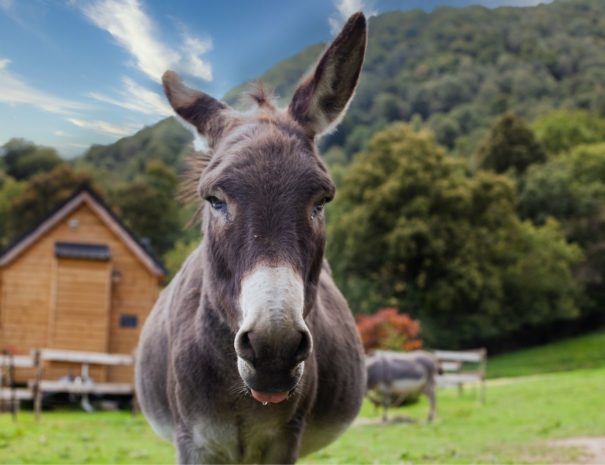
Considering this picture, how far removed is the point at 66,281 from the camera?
22.7 metres

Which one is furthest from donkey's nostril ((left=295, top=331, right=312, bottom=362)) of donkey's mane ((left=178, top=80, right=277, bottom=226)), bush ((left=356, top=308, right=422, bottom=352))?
bush ((left=356, top=308, right=422, bottom=352))

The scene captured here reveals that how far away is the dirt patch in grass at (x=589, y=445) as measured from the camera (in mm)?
9856

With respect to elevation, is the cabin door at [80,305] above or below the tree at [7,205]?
below

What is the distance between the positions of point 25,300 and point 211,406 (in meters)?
21.1

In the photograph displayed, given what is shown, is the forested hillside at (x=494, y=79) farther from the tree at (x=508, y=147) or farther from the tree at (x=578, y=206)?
the tree at (x=578, y=206)

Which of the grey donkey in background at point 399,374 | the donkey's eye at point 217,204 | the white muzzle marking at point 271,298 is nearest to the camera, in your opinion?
the white muzzle marking at point 271,298

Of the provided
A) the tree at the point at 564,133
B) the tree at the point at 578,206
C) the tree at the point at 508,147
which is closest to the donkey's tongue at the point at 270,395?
the tree at the point at 578,206

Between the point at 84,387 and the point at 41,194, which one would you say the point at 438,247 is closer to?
the point at 84,387

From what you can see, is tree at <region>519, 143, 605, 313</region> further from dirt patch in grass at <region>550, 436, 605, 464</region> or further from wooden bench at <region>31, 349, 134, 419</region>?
dirt patch in grass at <region>550, 436, 605, 464</region>

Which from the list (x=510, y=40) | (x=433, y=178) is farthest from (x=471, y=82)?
(x=433, y=178)

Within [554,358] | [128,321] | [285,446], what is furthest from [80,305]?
[554,358]

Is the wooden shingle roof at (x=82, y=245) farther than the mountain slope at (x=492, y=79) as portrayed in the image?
No

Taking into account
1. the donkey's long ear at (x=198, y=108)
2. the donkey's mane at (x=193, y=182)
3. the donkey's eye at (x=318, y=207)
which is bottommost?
the donkey's eye at (x=318, y=207)

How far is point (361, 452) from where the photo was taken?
441 inches
